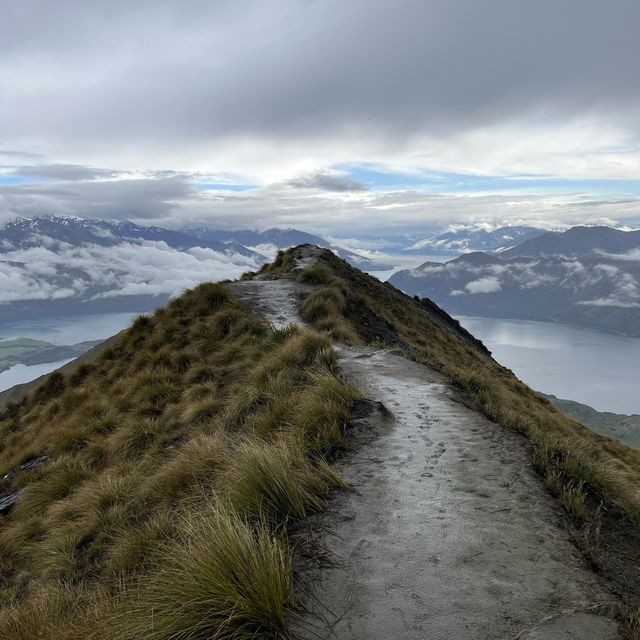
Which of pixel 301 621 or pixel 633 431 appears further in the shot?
pixel 633 431

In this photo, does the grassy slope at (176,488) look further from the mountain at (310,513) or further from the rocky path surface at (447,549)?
the rocky path surface at (447,549)

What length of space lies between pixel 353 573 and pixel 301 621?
75 cm

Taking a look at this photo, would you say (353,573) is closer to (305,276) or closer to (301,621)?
(301,621)

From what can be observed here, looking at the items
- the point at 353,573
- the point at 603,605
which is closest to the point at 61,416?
the point at 353,573

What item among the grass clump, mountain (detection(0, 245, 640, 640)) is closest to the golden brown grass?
mountain (detection(0, 245, 640, 640))

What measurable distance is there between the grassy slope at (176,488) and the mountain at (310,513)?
3 centimetres

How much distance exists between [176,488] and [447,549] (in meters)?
4.29

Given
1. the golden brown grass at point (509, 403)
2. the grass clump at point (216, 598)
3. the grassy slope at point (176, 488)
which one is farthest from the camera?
the golden brown grass at point (509, 403)

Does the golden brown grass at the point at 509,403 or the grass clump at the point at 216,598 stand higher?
the grass clump at the point at 216,598

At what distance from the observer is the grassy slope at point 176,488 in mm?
3621

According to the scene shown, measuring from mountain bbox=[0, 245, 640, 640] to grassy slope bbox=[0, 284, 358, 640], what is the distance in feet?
0.10

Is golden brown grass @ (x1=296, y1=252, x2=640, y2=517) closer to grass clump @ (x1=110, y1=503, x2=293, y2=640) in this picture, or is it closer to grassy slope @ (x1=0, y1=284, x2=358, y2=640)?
grassy slope @ (x1=0, y1=284, x2=358, y2=640)

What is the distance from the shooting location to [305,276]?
24.8 meters

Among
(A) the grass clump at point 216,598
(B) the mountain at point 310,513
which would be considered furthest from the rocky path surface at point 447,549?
(A) the grass clump at point 216,598
